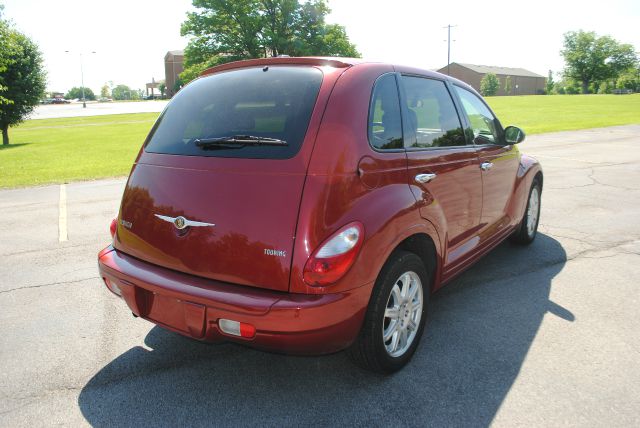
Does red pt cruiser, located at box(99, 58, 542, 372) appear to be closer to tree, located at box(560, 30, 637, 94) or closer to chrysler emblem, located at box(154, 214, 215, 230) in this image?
chrysler emblem, located at box(154, 214, 215, 230)

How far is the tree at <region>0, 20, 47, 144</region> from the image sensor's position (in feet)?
76.7

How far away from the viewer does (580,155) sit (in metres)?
13.1

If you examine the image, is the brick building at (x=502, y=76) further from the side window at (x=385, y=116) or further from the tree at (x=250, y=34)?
the side window at (x=385, y=116)

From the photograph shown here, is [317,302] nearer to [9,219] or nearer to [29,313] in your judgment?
[29,313]

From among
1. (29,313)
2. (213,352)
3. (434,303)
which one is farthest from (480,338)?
(29,313)

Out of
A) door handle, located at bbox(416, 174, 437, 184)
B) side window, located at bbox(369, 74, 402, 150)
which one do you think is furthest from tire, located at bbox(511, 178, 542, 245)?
side window, located at bbox(369, 74, 402, 150)

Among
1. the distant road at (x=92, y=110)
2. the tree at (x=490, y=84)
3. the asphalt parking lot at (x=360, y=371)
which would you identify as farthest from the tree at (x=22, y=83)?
the tree at (x=490, y=84)

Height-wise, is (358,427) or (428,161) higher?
(428,161)

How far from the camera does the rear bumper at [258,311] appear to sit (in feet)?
7.44

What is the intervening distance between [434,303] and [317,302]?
1.87 m

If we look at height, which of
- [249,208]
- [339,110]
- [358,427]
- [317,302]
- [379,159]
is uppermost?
[339,110]

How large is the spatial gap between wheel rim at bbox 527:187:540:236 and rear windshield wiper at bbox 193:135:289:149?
357cm

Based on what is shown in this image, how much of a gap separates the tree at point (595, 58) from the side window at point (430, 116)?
121107mm

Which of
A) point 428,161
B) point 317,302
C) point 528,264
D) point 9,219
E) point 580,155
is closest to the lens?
point 317,302
